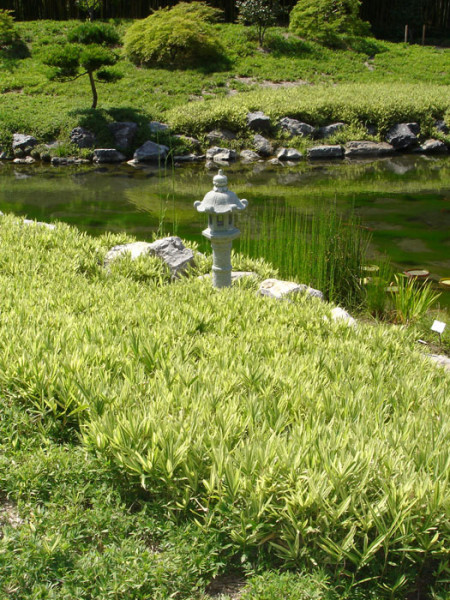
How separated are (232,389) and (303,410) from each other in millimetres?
400

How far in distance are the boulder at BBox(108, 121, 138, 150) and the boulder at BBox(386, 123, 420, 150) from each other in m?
8.44

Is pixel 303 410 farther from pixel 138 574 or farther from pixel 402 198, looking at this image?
pixel 402 198

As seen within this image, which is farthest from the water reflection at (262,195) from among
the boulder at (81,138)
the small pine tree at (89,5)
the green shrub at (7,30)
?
the small pine tree at (89,5)

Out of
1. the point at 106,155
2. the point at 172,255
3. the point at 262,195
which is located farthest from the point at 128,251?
the point at 106,155

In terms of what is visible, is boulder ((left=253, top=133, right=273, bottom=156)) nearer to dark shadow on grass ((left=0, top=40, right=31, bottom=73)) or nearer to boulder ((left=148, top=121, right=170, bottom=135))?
boulder ((left=148, top=121, right=170, bottom=135))

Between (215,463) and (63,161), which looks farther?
(63,161)

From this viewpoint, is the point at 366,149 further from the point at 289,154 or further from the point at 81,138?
the point at 81,138

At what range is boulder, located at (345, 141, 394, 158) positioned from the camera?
1800 centimetres

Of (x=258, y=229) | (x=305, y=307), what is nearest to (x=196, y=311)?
(x=305, y=307)

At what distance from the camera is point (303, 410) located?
284cm

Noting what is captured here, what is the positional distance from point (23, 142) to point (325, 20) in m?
18.5

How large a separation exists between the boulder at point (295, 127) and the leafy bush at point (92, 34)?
598cm

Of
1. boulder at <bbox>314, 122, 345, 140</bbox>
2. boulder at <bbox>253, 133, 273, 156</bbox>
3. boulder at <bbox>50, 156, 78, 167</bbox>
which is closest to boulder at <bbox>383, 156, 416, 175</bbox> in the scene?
boulder at <bbox>314, 122, 345, 140</bbox>

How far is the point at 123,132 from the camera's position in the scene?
17.4 metres
